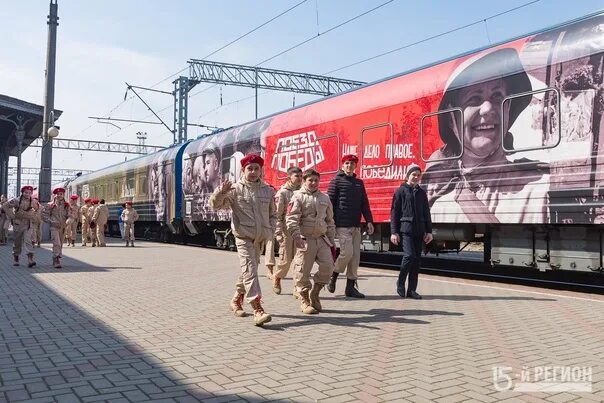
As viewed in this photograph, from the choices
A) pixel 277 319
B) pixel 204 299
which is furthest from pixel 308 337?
pixel 204 299

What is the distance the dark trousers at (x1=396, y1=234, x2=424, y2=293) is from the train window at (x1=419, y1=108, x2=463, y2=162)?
2.16 m

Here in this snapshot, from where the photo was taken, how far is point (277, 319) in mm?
5996

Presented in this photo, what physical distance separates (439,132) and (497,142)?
119cm

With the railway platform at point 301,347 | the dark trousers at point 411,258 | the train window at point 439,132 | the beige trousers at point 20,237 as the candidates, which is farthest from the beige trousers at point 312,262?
the beige trousers at point 20,237

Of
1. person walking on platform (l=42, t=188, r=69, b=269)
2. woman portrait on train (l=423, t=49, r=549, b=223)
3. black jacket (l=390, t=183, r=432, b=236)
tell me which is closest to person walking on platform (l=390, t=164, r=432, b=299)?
black jacket (l=390, t=183, r=432, b=236)

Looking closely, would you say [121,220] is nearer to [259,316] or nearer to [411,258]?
[411,258]

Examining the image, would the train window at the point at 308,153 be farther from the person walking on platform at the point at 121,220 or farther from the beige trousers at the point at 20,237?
the person walking on platform at the point at 121,220

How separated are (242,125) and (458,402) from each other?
13347 millimetres

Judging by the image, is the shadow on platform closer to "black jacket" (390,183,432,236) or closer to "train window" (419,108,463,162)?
"black jacket" (390,183,432,236)

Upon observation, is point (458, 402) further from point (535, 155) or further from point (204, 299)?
point (535, 155)

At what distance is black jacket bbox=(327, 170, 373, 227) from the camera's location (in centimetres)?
718

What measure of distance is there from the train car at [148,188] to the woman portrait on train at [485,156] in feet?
39.3

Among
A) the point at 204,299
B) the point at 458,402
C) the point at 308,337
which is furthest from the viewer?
the point at 204,299

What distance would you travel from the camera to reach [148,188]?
22.4 meters
